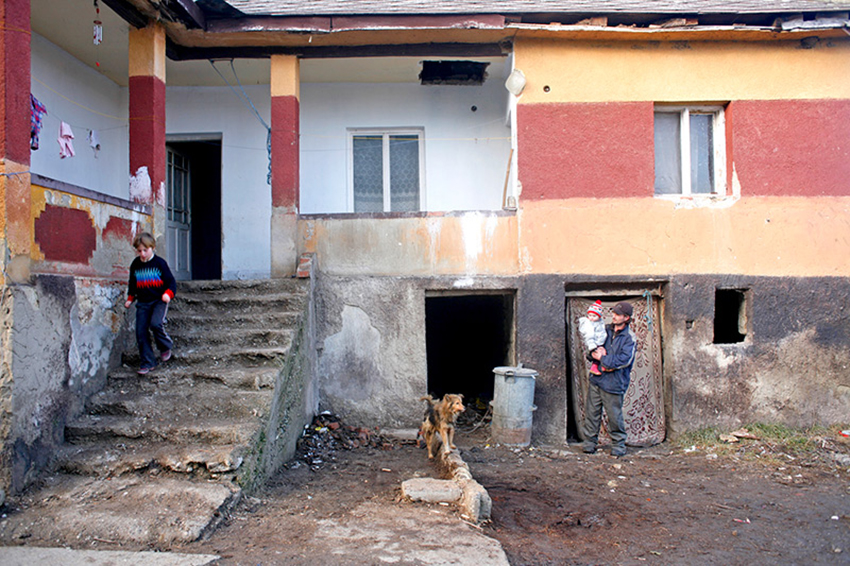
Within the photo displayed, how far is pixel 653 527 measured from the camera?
5.08 meters

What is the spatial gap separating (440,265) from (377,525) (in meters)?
4.13

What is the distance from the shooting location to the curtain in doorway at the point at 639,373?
809 cm

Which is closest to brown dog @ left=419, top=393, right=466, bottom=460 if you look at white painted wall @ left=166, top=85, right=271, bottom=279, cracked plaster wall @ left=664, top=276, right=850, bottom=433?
cracked plaster wall @ left=664, top=276, right=850, bottom=433

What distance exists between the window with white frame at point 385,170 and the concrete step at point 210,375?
4.04 metres

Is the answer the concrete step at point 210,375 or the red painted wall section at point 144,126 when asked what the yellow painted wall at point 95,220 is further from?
the concrete step at point 210,375

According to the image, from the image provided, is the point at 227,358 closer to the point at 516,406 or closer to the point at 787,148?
the point at 516,406

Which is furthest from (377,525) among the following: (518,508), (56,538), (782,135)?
(782,135)

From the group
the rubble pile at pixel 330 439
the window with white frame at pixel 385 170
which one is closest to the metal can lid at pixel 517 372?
the rubble pile at pixel 330 439

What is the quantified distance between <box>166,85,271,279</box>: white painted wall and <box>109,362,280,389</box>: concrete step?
3.51 metres

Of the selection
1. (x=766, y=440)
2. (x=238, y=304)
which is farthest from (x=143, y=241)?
(x=766, y=440)

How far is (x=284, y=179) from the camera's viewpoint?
26.6 feet

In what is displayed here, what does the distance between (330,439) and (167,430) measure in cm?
229

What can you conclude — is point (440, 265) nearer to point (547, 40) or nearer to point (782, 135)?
point (547, 40)

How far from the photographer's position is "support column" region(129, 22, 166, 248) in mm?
7262
